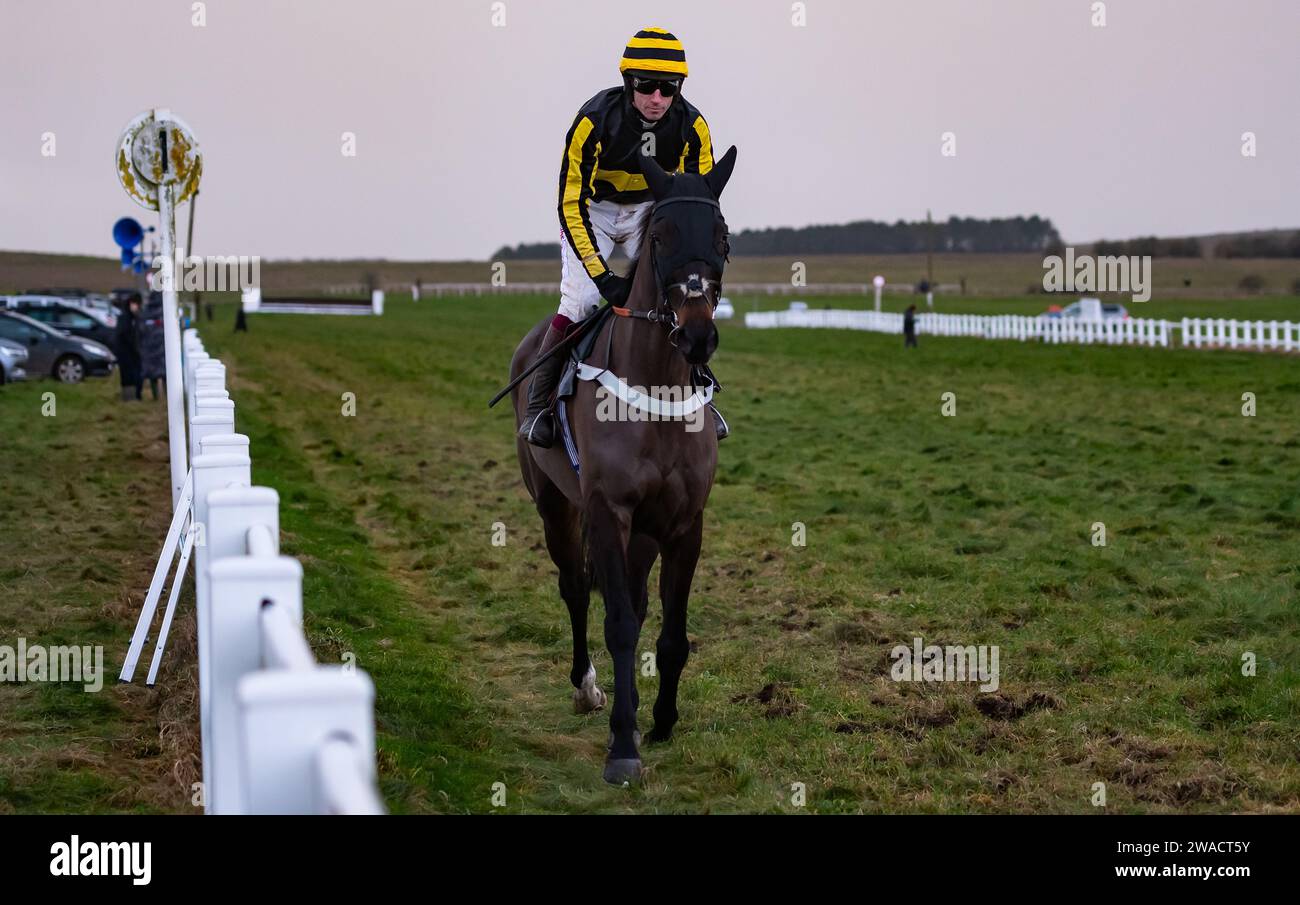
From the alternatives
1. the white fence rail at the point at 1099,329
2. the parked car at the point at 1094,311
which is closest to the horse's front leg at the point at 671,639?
the white fence rail at the point at 1099,329

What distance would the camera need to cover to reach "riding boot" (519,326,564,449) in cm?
680

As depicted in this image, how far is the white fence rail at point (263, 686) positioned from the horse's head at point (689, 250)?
74.2 inches

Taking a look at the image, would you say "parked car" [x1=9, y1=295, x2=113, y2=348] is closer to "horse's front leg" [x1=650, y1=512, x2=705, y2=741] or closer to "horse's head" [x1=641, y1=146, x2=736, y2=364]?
"horse's front leg" [x1=650, y1=512, x2=705, y2=741]

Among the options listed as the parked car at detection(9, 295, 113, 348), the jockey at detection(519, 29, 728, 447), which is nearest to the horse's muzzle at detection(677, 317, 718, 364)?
the jockey at detection(519, 29, 728, 447)

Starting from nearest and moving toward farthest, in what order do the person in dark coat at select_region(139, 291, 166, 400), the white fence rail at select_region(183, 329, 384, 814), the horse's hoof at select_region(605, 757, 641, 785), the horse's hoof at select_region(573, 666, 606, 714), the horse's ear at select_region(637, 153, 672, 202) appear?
the white fence rail at select_region(183, 329, 384, 814) < the horse's hoof at select_region(605, 757, 641, 785) < the horse's ear at select_region(637, 153, 672, 202) < the horse's hoof at select_region(573, 666, 606, 714) < the person in dark coat at select_region(139, 291, 166, 400)

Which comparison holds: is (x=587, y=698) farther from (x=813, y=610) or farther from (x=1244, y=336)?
(x=1244, y=336)

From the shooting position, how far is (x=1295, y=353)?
29859 millimetres

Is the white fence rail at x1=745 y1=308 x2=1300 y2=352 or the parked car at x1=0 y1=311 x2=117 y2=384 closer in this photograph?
the parked car at x1=0 y1=311 x2=117 y2=384

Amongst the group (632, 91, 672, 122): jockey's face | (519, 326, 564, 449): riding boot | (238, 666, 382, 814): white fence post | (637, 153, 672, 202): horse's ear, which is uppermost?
(632, 91, 672, 122): jockey's face

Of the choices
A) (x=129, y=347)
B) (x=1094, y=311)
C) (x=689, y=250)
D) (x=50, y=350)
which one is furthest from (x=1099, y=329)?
(x=689, y=250)

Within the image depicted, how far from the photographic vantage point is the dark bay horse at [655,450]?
570 cm

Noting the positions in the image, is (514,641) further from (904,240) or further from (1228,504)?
(904,240)

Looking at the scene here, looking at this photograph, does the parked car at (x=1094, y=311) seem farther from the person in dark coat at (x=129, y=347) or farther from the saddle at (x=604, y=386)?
the saddle at (x=604, y=386)

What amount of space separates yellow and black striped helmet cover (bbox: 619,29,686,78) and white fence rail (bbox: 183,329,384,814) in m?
2.60
